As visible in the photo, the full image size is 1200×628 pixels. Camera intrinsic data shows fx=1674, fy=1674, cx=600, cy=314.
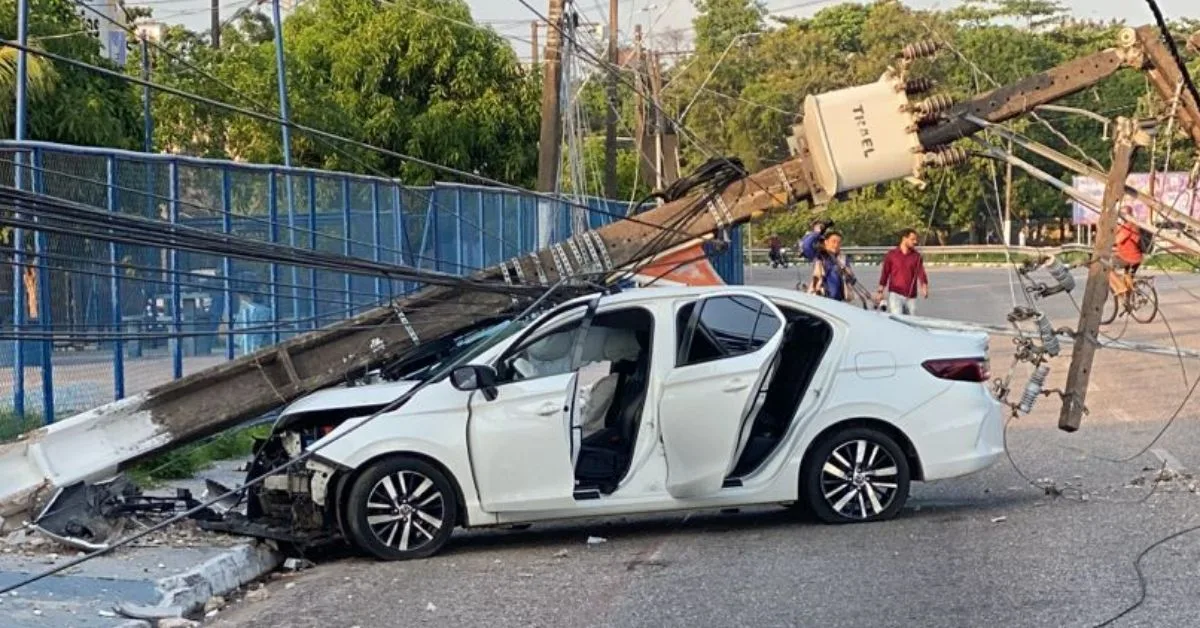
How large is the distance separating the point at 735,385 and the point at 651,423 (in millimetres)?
585

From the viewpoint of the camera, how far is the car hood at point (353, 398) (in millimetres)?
10305

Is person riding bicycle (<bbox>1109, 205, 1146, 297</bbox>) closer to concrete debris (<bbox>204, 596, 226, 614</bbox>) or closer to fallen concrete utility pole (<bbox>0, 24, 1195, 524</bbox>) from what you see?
fallen concrete utility pole (<bbox>0, 24, 1195, 524</bbox>)

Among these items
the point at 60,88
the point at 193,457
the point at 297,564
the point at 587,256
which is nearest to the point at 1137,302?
the point at 587,256

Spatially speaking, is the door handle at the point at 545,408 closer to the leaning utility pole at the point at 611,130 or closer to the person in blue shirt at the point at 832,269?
the person in blue shirt at the point at 832,269

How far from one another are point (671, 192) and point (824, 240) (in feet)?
38.1

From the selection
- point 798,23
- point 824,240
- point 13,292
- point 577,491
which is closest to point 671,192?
point 577,491

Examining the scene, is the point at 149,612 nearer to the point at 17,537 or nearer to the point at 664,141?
the point at 17,537

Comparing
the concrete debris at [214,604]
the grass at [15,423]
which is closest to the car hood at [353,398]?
the concrete debris at [214,604]

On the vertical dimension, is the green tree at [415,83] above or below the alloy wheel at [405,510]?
above

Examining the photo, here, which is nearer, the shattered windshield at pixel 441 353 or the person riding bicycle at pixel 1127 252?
the shattered windshield at pixel 441 353

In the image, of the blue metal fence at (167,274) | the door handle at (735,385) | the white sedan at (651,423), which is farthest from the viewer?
the blue metal fence at (167,274)

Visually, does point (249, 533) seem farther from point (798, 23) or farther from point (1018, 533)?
point (798, 23)

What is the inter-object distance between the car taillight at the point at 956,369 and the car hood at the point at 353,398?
11.2 feet

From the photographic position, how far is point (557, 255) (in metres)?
12.7
